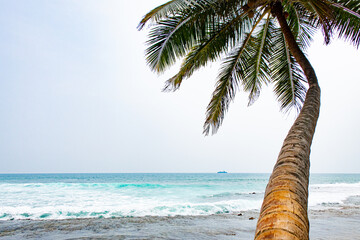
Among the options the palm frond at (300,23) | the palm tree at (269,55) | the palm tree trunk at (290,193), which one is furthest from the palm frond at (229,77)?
the palm tree trunk at (290,193)

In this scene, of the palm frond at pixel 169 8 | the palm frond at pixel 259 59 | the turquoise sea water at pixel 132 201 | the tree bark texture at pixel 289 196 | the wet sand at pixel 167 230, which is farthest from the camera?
the turquoise sea water at pixel 132 201

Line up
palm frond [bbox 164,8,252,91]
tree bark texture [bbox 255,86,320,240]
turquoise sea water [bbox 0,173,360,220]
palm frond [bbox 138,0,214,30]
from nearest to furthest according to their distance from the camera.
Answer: tree bark texture [bbox 255,86,320,240], palm frond [bbox 138,0,214,30], palm frond [bbox 164,8,252,91], turquoise sea water [bbox 0,173,360,220]

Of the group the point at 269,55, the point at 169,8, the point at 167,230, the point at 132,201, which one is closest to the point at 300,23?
the point at 269,55

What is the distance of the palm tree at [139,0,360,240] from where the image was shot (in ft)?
4.23

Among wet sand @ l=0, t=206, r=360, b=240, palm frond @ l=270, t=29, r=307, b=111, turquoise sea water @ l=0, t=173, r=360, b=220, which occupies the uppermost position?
palm frond @ l=270, t=29, r=307, b=111

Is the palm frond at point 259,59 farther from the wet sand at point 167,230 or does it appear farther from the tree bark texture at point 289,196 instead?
the tree bark texture at point 289,196

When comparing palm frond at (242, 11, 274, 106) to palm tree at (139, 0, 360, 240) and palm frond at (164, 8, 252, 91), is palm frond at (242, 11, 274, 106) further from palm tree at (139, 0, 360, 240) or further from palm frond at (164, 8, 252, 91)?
palm frond at (164, 8, 252, 91)

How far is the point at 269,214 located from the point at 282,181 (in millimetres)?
313

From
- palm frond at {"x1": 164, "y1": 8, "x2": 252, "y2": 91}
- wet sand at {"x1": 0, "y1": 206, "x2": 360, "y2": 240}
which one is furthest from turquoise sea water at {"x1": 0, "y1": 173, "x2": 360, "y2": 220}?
palm frond at {"x1": 164, "y1": 8, "x2": 252, "y2": 91}

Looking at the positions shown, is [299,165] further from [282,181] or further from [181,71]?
[181,71]

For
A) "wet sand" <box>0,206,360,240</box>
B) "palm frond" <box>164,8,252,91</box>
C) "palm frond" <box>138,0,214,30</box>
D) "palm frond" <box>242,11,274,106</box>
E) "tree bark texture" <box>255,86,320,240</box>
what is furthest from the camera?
"palm frond" <box>242,11,274,106</box>

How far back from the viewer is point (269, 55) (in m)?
6.06

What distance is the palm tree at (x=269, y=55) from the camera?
129cm

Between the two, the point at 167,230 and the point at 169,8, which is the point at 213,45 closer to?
the point at 169,8
